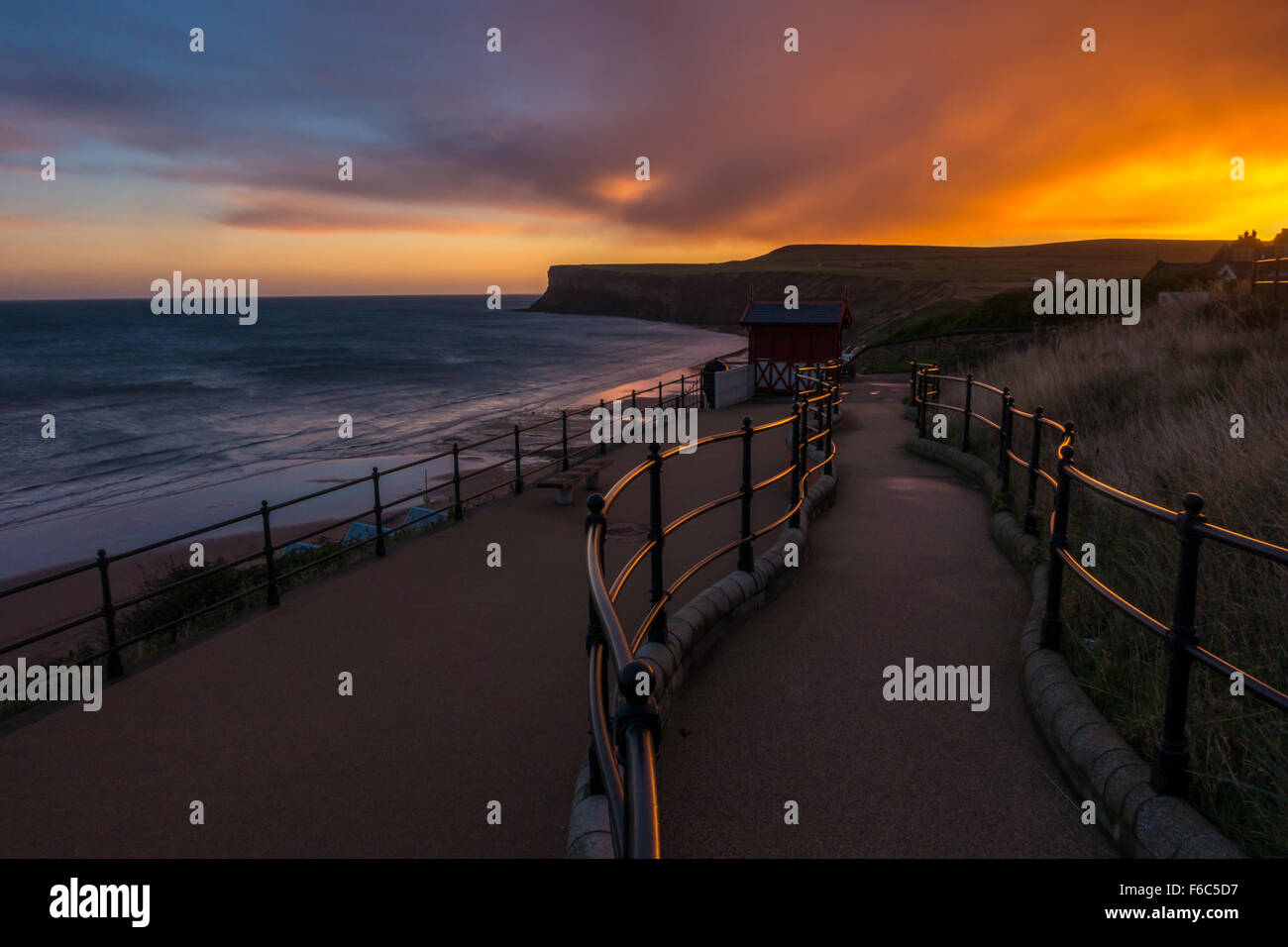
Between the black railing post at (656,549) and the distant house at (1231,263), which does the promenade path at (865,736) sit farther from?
the distant house at (1231,263)

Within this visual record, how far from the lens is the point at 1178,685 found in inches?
129

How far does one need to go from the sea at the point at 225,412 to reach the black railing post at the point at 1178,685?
2332 cm

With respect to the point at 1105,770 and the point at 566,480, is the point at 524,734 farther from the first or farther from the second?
the point at 566,480

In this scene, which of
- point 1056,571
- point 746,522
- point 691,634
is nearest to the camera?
point 1056,571

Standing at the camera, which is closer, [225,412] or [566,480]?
[566,480]

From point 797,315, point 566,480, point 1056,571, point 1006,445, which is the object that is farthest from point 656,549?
point 797,315

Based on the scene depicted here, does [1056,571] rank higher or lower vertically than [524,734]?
higher

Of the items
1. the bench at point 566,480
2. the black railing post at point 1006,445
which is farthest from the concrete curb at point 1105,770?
the bench at point 566,480

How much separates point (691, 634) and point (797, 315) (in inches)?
1009

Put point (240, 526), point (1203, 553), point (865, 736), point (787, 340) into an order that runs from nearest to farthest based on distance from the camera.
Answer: point (865, 736)
point (1203, 553)
point (240, 526)
point (787, 340)

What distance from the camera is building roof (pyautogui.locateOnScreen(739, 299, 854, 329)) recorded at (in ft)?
95.9

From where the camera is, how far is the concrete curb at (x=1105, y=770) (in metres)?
3.06
